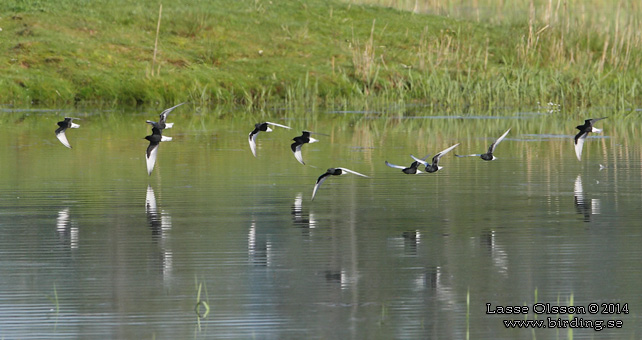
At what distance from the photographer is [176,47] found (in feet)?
133

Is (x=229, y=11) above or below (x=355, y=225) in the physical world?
above

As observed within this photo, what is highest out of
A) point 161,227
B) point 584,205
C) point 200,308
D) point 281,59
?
point 281,59

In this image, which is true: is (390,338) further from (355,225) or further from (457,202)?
(457,202)

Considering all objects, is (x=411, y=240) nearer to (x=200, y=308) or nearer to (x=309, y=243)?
(x=309, y=243)

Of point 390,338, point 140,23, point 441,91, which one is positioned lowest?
point 390,338

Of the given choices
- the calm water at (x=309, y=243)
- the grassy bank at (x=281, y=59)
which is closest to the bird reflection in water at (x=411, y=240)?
the calm water at (x=309, y=243)

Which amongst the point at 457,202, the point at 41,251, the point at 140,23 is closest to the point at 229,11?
the point at 140,23

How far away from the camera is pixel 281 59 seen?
40500mm

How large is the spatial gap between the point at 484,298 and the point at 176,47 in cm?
3165

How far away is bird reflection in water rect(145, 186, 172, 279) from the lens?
11195mm

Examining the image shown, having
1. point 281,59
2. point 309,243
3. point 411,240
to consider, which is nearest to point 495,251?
point 411,240

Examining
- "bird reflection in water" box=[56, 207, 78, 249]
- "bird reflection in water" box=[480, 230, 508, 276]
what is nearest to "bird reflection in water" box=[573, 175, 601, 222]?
"bird reflection in water" box=[480, 230, 508, 276]

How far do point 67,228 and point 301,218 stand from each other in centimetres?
267

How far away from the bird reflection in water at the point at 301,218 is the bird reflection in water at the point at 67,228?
7.97 feet
